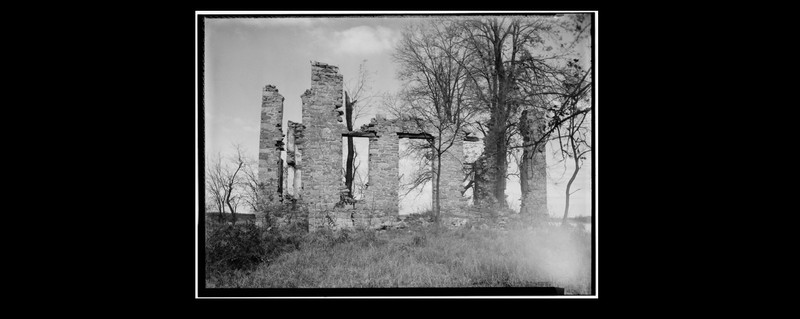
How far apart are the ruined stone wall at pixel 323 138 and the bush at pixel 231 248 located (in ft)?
5.90

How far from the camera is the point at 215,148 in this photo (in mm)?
4539

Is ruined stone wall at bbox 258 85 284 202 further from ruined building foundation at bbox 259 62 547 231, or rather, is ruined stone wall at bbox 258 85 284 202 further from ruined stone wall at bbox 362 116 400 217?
ruined stone wall at bbox 362 116 400 217

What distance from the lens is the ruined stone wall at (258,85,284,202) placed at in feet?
21.3

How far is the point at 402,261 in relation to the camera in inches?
206

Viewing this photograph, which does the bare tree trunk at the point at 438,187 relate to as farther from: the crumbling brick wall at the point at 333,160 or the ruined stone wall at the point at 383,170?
the ruined stone wall at the point at 383,170

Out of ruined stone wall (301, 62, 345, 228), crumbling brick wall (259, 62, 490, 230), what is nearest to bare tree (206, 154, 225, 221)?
crumbling brick wall (259, 62, 490, 230)

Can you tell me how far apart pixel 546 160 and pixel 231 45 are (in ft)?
13.5

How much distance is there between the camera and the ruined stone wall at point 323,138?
22.7ft

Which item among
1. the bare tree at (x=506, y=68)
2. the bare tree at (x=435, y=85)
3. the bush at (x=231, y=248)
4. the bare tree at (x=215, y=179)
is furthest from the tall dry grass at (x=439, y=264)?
the bare tree at (x=435, y=85)

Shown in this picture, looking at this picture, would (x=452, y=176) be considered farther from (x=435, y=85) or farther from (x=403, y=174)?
(x=435, y=85)

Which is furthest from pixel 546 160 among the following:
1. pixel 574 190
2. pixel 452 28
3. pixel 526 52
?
pixel 452 28

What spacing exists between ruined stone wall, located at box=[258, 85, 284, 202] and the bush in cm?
126

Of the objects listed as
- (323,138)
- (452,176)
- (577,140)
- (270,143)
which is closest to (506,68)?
(577,140)
